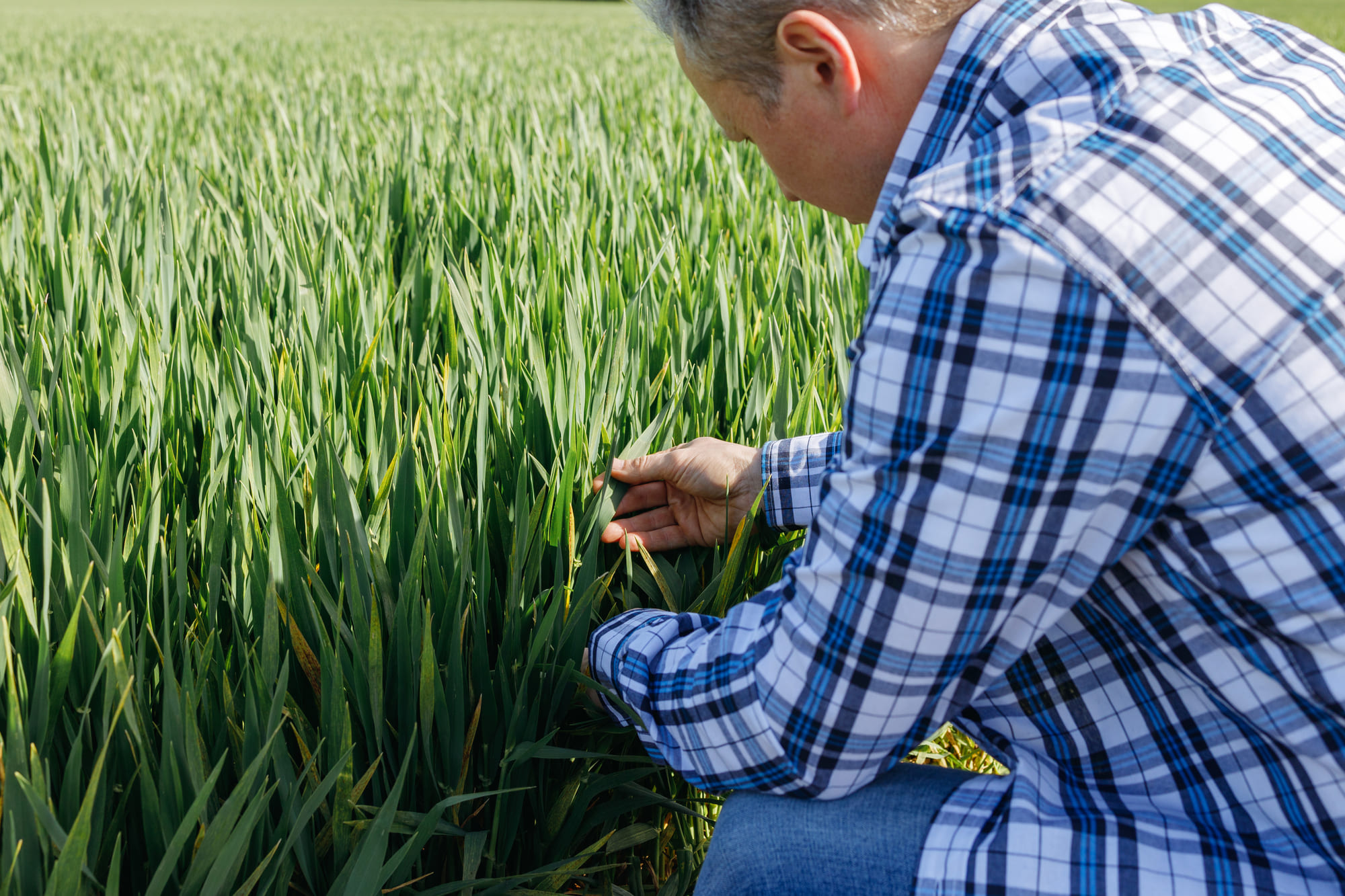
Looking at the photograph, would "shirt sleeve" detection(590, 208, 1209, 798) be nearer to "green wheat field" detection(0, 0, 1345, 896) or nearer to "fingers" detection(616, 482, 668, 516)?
"green wheat field" detection(0, 0, 1345, 896)

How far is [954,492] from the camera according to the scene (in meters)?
0.53

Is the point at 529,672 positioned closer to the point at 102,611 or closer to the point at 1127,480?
the point at 102,611

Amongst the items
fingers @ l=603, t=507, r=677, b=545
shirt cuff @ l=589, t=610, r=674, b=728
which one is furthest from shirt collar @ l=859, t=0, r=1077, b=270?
fingers @ l=603, t=507, r=677, b=545

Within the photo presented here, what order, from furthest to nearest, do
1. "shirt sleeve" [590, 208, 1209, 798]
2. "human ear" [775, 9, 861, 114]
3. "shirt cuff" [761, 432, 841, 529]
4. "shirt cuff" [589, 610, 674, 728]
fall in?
"shirt cuff" [761, 432, 841, 529]
"shirt cuff" [589, 610, 674, 728]
"human ear" [775, 9, 861, 114]
"shirt sleeve" [590, 208, 1209, 798]

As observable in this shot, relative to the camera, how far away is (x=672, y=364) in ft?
4.10

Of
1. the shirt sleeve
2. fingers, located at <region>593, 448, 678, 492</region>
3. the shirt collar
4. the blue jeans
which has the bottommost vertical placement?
the blue jeans

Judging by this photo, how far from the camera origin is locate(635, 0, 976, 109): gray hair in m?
0.61

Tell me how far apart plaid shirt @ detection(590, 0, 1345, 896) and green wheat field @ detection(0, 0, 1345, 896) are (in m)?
0.25

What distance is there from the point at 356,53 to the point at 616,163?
531 cm

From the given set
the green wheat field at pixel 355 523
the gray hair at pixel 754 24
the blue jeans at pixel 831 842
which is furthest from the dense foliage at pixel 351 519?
the gray hair at pixel 754 24

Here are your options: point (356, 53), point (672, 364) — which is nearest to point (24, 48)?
point (356, 53)

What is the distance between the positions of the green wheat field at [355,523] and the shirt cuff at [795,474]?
0.16ft

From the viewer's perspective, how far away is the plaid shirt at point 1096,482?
0.51 m

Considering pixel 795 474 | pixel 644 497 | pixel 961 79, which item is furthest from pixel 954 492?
pixel 644 497
